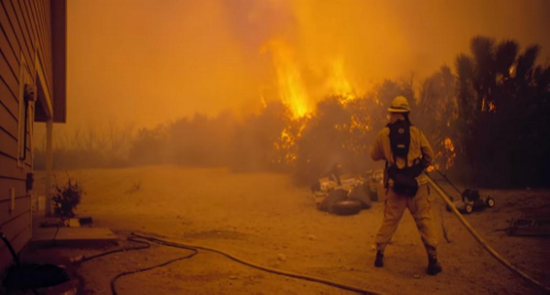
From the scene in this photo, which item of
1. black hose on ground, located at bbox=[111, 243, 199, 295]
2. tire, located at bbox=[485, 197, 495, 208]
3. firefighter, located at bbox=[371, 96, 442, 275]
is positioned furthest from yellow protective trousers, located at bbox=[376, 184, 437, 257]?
tire, located at bbox=[485, 197, 495, 208]

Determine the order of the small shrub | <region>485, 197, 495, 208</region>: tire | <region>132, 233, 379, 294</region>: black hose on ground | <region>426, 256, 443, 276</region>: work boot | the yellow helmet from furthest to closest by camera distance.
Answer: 1. the small shrub
2. <region>485, 197, 495, 208</region>: tire
3. the yellow helmet
4. <region>426, 256, 443, 276</region>: work boot
5. <region>132, 233, 379, 294</region>: black hose on ground

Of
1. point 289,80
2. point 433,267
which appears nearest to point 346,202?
point 433,267

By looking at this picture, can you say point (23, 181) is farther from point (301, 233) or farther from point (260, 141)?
point (260, 141)

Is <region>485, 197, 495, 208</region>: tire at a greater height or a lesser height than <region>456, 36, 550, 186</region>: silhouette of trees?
lesser

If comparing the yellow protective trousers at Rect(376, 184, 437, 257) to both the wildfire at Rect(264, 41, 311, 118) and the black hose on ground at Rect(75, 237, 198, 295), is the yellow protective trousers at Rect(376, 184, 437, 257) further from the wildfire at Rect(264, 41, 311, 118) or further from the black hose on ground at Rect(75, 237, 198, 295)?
the wildfire at Rect(264, 41, 311, 118)

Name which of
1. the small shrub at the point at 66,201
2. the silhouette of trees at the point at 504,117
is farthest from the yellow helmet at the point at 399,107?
the small shrub at the point at 66,201

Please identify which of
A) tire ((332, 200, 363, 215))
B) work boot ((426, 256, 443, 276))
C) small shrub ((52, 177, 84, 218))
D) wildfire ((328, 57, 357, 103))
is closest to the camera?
work boot ((426, 256, 443, 276))

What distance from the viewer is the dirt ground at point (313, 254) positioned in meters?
5.06

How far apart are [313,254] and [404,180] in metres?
2.25

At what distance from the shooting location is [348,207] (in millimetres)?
12492

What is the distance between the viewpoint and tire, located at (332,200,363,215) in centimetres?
1248

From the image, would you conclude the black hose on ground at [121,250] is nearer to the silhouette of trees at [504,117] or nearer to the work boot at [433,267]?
the work boot at [433,267]

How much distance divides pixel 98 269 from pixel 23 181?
170 cm

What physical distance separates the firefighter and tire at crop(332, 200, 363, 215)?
642 centimetres
